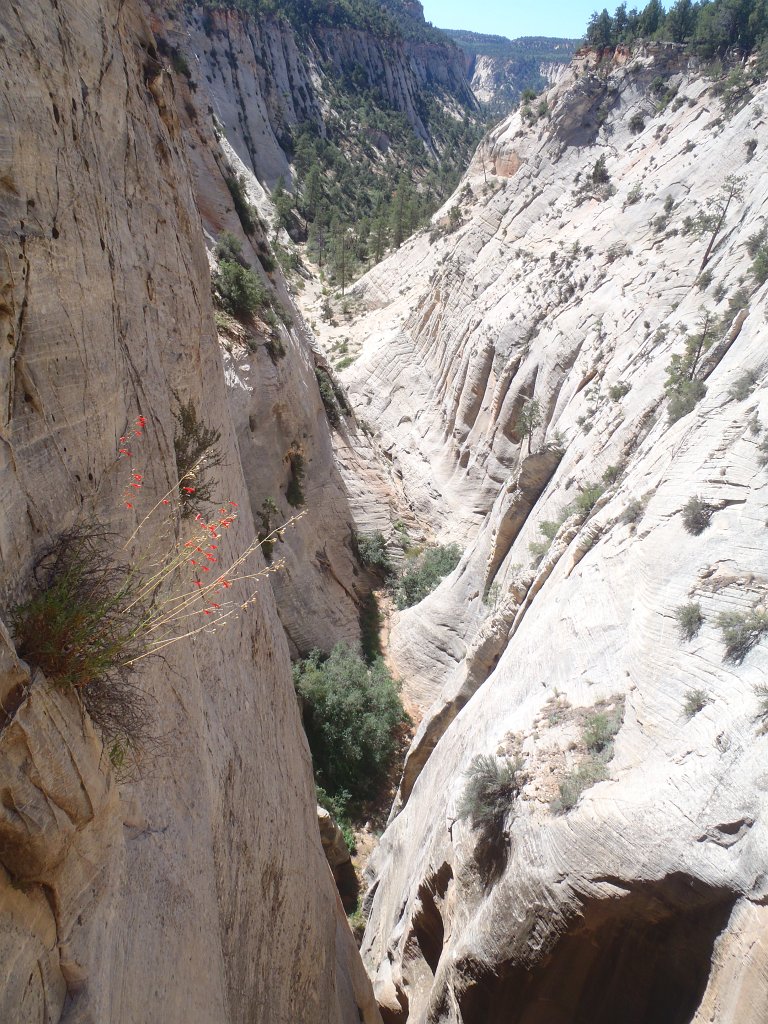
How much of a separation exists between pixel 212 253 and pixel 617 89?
25.1 metres

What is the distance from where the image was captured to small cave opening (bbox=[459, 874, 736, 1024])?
500 cm

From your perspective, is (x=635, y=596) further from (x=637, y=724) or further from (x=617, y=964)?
(x=617, y=964)

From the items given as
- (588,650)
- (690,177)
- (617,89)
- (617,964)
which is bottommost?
(617,964)

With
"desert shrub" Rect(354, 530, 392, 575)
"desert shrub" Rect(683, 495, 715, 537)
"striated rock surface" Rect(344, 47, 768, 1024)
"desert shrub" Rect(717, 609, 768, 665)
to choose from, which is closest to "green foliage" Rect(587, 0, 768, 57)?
"striated rock surface" Rect(344, 47, 768, 1024)

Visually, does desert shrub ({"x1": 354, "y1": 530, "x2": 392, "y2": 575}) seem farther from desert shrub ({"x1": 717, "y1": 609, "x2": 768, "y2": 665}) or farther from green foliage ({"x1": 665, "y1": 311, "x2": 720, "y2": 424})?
desert shrub ({"x1": 717, "y1": 609, "x2": 768, "y2": 665})

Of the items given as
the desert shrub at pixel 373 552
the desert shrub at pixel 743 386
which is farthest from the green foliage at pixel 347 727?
the desert shrub at pixel 743 386

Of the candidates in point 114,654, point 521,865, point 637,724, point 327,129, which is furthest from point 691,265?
point 327,129

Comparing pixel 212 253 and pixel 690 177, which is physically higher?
pixel 690 177

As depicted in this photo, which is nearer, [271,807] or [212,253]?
[271,807]

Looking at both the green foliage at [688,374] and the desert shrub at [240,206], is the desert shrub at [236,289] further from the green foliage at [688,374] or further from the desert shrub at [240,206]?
the green foliage at [688,374]

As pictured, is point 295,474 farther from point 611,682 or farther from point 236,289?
point 611,682

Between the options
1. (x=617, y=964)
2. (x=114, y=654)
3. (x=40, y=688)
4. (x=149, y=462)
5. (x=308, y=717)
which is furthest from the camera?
(x=308, y=717)

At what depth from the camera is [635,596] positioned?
7.53m

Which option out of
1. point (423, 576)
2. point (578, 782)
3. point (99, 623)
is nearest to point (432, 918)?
point (578, 782)
